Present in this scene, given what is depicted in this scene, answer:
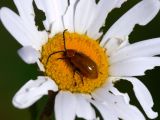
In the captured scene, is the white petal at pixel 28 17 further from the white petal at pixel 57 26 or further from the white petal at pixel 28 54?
the white petal at pixel 28 54

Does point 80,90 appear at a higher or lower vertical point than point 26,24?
lower

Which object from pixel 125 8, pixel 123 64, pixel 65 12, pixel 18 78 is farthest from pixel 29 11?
pixel 125 8

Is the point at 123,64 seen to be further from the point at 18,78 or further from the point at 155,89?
the point at 155,89

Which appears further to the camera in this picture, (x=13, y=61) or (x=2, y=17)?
(x=13, y=61)

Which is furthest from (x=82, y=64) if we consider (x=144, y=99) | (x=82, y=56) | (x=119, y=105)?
(x=144, y=99)

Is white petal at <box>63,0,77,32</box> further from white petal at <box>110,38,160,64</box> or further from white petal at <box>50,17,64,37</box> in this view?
white petal at <box>110,38,160,64</box>

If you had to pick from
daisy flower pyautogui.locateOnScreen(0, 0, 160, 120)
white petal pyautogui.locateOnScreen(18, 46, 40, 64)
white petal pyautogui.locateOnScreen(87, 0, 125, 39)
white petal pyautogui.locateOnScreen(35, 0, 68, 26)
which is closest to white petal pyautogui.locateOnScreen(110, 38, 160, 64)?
daisy flower pyautogui.locateOnScreen(0, 0, 160, 120)

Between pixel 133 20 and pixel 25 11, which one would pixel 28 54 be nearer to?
pixel 25 11
